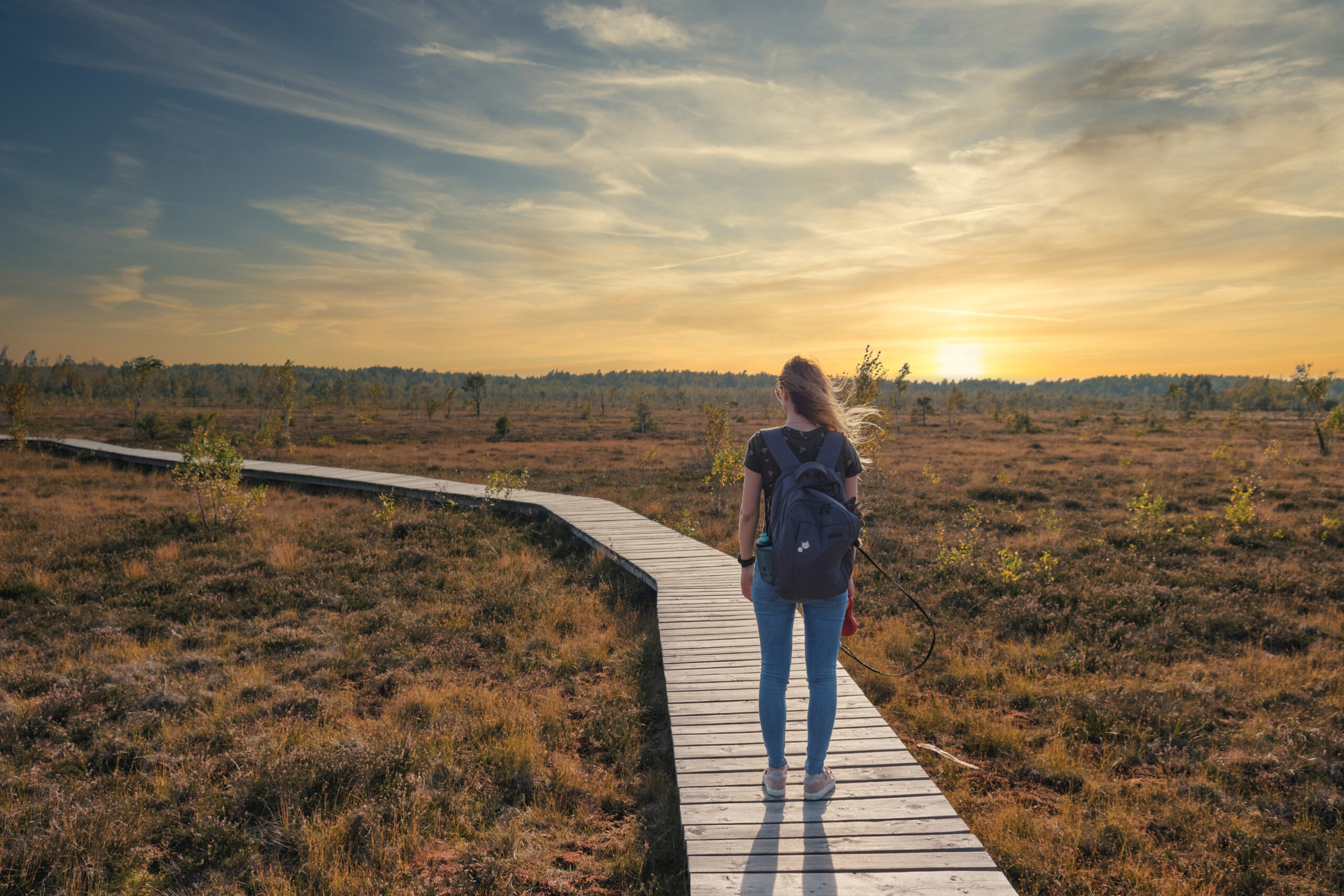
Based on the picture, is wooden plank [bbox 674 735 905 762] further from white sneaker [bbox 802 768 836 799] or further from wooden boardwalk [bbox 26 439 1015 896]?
white sneaker [bbox 802 768 836 799]

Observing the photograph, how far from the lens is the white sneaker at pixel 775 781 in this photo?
376 centimetres

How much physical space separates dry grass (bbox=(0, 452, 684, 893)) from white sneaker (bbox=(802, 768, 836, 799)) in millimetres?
1005

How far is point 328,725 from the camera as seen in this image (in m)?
5.65

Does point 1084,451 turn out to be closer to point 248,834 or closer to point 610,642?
point 610,642

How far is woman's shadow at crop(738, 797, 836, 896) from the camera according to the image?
3.13 metres

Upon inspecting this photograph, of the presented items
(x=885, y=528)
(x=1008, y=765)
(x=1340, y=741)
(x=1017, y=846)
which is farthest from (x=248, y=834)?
(x=885, y=528)

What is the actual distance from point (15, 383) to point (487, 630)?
3430 centimetres

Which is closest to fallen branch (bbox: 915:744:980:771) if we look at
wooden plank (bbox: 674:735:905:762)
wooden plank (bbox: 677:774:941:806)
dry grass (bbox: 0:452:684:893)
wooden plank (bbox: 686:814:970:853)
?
wooden plank (bbox: 674:735:905:762)

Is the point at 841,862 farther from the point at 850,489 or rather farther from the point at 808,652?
the point at 850,489

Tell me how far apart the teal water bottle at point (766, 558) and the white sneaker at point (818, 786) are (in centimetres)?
133

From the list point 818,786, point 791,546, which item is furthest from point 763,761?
point 791,546

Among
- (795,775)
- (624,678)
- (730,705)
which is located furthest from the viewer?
(624,678)

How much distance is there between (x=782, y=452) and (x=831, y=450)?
0.83 feet

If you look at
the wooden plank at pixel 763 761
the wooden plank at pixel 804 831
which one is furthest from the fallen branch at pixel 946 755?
the wooden plank at pixel 804 831
